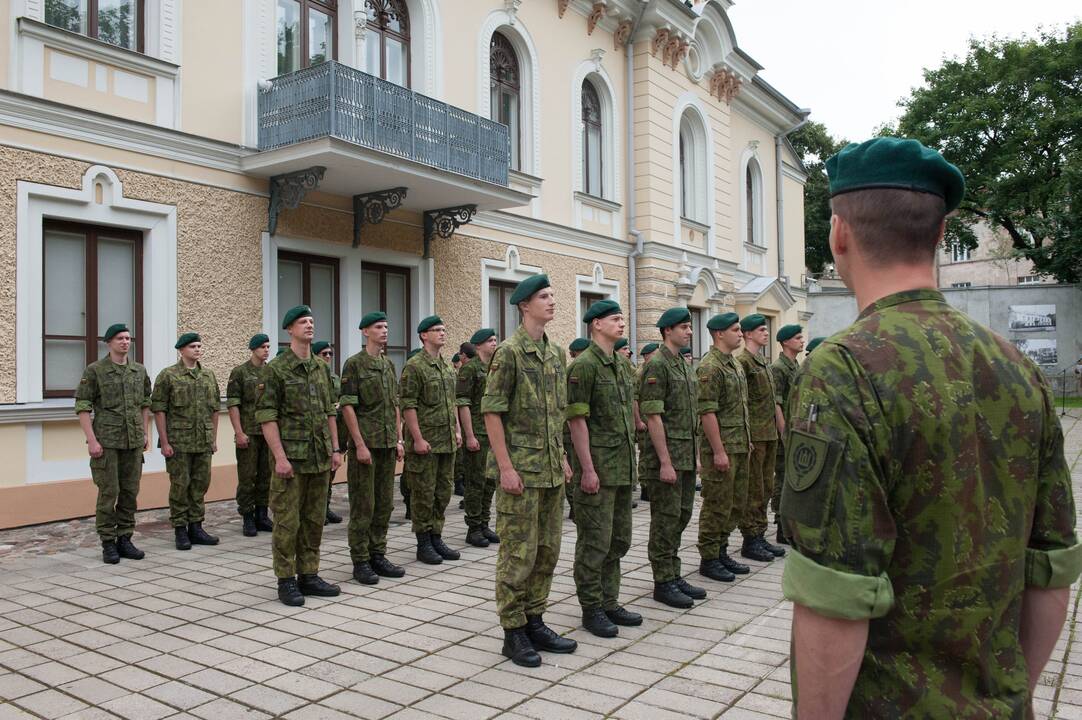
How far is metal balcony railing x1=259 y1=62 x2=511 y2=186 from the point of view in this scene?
9401mm

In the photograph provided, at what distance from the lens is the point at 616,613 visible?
197 inches

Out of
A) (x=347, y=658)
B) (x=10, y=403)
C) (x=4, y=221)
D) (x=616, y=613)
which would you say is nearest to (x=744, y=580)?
(x=616, y=613)

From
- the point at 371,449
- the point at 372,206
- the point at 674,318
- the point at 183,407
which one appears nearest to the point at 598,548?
the point at 674,318

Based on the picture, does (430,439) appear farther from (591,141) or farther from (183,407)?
(591,141)

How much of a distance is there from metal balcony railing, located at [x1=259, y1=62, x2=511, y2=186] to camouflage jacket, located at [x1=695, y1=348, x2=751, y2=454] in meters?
5.17

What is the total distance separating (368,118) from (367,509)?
546 cm

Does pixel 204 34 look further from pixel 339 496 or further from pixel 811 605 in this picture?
pixel 811 605

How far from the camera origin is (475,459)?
26.9ft

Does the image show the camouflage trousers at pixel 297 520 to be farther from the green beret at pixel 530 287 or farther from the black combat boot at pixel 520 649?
the green beret at pixel 530 287

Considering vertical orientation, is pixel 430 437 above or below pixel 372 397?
below

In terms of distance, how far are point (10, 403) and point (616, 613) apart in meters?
6.15

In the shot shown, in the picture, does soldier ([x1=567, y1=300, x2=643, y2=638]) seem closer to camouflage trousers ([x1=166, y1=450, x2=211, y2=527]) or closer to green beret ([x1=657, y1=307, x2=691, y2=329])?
green beret ([x1=657, y1=307, x2=691, y2=329])

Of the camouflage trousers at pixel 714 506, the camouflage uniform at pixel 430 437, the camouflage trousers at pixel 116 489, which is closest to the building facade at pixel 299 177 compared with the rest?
the camouflage trousers at pixel 116 489

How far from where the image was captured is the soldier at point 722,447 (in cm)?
615
